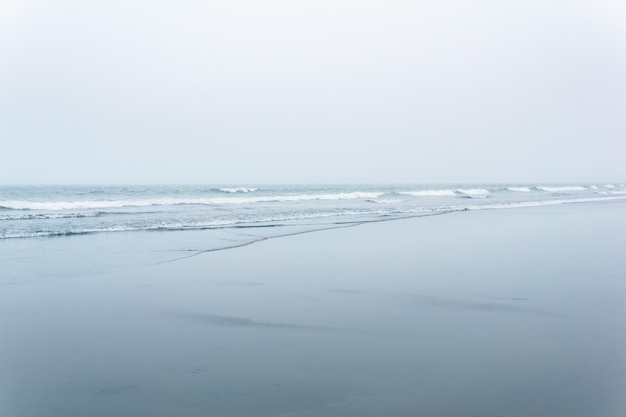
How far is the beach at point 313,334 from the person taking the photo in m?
3.42

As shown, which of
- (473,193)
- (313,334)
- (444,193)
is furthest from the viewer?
(473,193)

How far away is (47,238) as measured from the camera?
12414 mm

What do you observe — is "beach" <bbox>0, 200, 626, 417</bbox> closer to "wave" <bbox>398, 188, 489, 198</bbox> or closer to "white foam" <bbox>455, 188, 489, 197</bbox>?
"wave" <bbox>398, 188, 489, 198</bbox>

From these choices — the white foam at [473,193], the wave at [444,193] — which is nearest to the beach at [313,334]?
the wave at [444,193]

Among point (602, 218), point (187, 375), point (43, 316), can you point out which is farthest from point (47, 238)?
point (602, 218)

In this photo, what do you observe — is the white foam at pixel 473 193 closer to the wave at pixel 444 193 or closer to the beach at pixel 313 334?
the wave at pixel 444 193

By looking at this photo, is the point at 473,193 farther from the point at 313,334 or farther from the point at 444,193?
the point at 313,334

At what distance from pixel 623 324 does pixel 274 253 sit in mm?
6517

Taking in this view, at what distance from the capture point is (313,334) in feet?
16.2

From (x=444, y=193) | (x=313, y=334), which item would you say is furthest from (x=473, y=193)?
(x=313, y=334)

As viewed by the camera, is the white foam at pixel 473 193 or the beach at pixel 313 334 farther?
the white foam at pixel 473 193

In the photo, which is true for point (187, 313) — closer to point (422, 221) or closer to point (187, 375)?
point (187, 375)

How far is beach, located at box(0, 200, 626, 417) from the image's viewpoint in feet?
11.2

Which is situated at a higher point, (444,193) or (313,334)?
(444,193)
